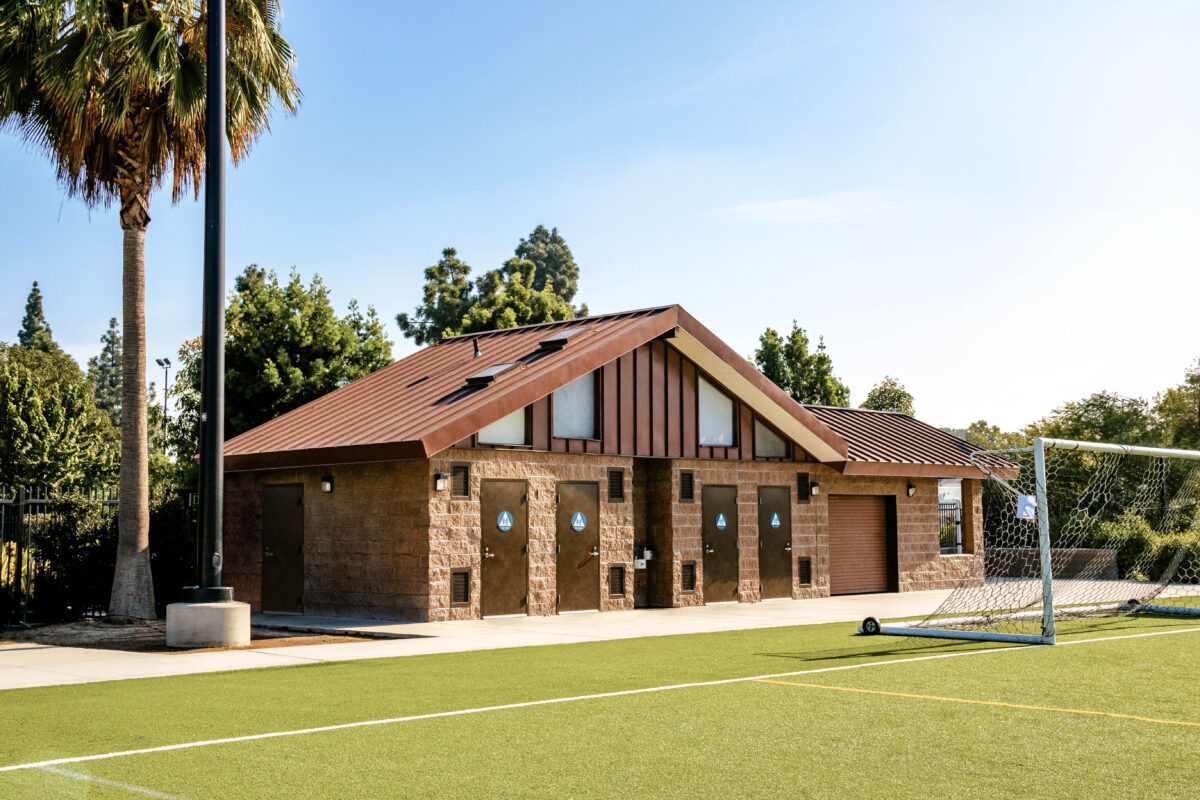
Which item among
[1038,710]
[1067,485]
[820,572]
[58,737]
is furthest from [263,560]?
[1067,485]

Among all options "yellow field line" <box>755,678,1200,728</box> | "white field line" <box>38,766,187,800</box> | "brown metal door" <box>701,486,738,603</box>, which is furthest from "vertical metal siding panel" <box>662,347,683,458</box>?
"white field line" <box>38,766,187,800</box>

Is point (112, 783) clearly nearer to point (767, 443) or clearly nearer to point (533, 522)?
point (533, 522)

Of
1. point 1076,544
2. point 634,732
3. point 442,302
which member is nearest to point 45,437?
point 442,302

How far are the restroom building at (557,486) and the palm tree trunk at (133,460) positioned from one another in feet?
8.67

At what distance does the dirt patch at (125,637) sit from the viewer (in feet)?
49.8

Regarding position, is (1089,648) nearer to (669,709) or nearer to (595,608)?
(669,709)

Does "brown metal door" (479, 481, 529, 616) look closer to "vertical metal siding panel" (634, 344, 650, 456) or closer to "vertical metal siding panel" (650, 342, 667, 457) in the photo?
"vertical metal siding panel" (634, 344, 650, 456)

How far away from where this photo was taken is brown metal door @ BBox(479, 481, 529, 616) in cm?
1884

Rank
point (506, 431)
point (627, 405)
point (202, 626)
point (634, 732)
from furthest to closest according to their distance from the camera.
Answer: point (627, 405) < point (506, 431) < point (202, 626) < point (634, 732)

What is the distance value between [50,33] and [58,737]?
1280 cm

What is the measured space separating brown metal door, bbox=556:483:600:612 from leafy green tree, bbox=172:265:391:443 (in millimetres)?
12468

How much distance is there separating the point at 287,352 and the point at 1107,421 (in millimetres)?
37263

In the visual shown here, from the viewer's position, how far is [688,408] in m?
22.1

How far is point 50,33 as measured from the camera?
17.4m
